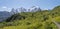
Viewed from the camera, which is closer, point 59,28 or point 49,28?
point 59,28

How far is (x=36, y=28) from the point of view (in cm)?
6662

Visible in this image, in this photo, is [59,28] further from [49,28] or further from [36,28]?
[36,28]

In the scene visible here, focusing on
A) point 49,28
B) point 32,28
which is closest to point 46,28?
point 49,28

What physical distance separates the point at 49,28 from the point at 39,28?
9.84 meters

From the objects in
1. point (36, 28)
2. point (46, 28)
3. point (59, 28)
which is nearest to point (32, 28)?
point (36, 28)

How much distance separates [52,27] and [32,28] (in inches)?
506

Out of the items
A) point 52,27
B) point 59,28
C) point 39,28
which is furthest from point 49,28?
point 39,28

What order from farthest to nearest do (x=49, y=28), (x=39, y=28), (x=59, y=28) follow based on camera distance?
(x=39, y=28), (x=49, y=28), (x=59, y=28)

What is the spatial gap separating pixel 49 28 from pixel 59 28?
4766mm

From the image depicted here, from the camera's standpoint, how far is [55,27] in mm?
57062

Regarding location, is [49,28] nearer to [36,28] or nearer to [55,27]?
[55,27]

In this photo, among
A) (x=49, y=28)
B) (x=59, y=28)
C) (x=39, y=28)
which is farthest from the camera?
(x=39, y=28)

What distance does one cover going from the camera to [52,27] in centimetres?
5684

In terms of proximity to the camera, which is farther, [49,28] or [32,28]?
[32,28]
